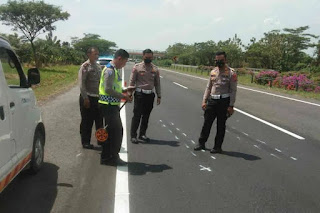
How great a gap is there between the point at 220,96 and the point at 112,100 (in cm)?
202

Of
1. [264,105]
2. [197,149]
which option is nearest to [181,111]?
[264,105]

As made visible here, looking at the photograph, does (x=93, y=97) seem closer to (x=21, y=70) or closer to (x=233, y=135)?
(x=21, y=70)

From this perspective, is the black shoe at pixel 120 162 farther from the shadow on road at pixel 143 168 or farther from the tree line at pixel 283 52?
the tree line at pixel 283 52

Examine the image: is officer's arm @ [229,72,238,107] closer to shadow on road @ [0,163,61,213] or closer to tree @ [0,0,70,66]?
shadow on road @ [0,163,61,213]

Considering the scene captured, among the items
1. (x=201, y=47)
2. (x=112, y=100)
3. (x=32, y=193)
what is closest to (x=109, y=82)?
(x=112, y=100)

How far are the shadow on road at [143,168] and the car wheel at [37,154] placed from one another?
1.30m

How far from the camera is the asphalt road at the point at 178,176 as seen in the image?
4145mm

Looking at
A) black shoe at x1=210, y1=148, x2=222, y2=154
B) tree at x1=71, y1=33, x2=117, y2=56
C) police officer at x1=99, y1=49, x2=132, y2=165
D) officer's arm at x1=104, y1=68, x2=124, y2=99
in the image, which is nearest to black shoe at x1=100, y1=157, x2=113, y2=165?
police officer at x1=99, y1=49, x2=132, y2=165

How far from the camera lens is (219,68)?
6.41 meters

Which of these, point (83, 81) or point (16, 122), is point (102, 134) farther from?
point (16, 122)

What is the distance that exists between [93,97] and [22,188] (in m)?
2.38

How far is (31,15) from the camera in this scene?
36.7 meters

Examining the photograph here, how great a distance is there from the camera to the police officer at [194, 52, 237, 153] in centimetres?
636

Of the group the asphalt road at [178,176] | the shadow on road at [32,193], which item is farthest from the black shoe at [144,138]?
the shadow on road at [32,193]
